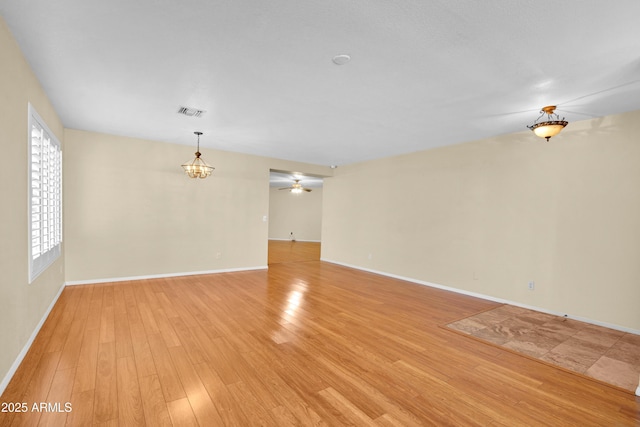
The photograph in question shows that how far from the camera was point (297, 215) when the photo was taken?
42.7ft

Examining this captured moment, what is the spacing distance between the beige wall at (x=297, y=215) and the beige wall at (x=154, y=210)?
6.15 m

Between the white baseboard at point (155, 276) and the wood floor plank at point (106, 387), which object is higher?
the wood floor plank at point (106, 387)

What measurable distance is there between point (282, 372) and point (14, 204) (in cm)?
266

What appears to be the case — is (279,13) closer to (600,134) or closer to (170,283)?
(600,134)

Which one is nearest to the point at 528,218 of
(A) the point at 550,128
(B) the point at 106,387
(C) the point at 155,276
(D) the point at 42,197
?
(A) the point at 550,128

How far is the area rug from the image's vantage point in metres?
2.60

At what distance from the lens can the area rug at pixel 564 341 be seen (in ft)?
8.53

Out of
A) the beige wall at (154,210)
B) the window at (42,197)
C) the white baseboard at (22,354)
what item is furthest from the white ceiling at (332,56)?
the white baseboard at (22,354)

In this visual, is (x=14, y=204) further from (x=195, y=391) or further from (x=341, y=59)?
(x=341, y=59)

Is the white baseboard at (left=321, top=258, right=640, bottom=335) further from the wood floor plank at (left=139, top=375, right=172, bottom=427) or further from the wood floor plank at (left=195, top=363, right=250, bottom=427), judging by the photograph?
the wood floor plank at (left=139, top=375, right=172, bottom=427)

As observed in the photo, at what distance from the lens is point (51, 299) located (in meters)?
3.77

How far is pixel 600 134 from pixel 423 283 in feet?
11.6

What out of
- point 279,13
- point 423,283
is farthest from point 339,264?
point 279,13

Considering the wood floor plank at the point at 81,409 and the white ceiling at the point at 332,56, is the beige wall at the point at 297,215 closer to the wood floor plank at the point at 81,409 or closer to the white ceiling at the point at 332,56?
the white ceiling at the point at 332,56
